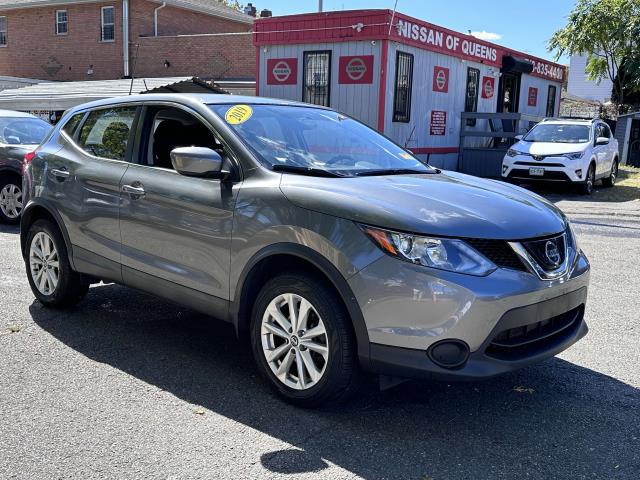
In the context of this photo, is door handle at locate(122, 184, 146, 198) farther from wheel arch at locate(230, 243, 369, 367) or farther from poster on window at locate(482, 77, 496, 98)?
poster on window at locate(482, 77, 496, 98)

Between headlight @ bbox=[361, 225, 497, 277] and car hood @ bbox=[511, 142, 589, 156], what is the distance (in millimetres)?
11985

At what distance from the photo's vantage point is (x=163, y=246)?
4305 mm

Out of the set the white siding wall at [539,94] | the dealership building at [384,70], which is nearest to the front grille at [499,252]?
the dealership building at [384,70]

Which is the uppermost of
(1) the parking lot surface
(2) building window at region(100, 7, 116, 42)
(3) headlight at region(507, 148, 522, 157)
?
(2) building window at region(100, 7, 116, 42)

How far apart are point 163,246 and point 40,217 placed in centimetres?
178

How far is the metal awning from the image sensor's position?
18.8m

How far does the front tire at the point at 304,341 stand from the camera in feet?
11.2

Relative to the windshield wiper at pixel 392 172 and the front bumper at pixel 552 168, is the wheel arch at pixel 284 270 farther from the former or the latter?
the front bumper at pixel 552 168

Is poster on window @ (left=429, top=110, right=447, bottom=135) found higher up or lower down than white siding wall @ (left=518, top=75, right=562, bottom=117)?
lower down

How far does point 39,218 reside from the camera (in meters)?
5.49

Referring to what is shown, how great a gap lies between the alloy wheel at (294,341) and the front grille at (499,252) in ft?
2.97

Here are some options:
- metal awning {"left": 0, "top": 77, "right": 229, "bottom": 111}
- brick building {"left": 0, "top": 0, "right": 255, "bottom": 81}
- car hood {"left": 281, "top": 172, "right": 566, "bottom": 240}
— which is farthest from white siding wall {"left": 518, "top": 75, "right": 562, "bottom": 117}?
car hood {"left": 281, "top": 172, "right": 566, "bottom": 240}

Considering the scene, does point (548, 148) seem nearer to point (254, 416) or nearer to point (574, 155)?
point (574, 155)

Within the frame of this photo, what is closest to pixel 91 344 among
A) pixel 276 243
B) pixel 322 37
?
pixel 276 243
